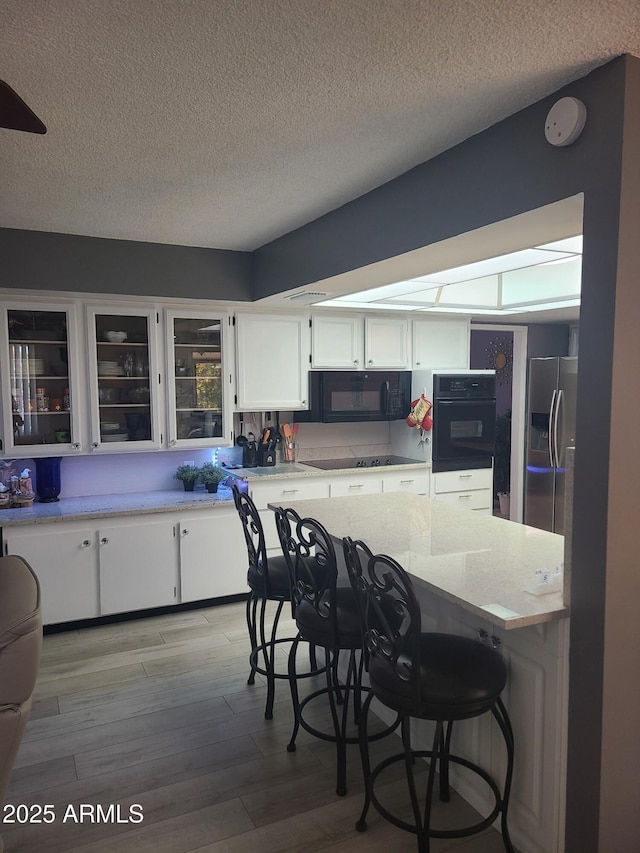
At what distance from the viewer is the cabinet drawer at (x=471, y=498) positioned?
530cm

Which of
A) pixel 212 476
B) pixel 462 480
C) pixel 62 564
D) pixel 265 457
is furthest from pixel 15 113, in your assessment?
pixel 462 480

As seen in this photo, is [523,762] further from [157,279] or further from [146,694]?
[157,279]

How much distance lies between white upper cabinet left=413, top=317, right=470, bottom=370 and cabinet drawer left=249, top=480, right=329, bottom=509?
1366 millimetres

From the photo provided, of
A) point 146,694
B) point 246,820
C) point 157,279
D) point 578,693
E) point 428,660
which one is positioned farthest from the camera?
point 157,279

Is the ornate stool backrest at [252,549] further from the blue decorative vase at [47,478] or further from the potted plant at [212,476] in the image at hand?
the blue decorative vase at [47,478]

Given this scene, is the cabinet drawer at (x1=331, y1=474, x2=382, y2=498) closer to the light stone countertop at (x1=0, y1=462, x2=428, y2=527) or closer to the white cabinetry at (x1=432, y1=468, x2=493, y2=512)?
the light stone countertop at (x1=0, y1=462, x2=428, y2=527)

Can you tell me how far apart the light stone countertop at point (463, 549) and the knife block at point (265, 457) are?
1426 mm

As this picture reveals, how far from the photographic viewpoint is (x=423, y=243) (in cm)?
262

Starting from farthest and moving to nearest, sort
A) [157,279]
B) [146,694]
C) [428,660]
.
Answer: [157,279] → [146,694] → [428,660]

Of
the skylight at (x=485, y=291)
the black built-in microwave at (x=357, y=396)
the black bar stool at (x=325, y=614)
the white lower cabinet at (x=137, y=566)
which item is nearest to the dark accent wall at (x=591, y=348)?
the black bar stool at (x=325, y=614)

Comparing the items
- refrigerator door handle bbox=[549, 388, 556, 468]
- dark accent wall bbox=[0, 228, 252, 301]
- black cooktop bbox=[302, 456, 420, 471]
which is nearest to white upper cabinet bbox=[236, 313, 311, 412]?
dark accent wall bbox=[0, 228, 252, 301]

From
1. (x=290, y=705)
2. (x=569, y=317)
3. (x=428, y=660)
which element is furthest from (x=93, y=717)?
(x=569, y=317)

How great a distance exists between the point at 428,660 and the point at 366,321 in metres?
3.40

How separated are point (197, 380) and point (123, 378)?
0.52 metres
